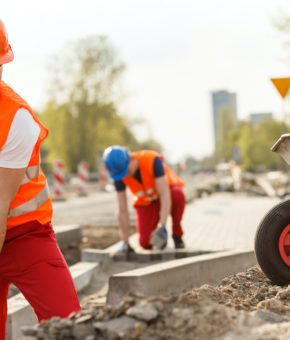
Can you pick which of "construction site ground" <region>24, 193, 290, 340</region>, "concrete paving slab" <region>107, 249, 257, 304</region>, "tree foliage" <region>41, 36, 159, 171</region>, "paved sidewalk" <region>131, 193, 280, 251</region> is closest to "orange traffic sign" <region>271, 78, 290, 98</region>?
"concrete paving slab" <region>107, 249, 257, 304</region>

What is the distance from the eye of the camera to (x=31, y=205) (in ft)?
9.52

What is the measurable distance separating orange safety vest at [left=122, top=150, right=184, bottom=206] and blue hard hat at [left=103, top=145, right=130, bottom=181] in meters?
0.26

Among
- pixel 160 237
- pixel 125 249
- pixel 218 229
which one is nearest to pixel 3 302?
pixel 160 237

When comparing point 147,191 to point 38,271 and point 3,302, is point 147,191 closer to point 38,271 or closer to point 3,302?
point 3,302

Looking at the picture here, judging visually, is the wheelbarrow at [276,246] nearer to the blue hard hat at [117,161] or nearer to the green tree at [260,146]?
the blue hard hat at [117,161]

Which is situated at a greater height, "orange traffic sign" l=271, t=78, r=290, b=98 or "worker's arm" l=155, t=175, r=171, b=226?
"orange traffic sign" l=271, t=78, r=290, b=98

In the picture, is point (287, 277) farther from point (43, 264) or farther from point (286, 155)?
point (43, 264)

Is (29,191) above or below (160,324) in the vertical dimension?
above

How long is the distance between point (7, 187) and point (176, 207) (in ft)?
16.7

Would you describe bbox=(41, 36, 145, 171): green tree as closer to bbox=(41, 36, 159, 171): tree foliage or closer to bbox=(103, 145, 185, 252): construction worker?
bbox=(41, 36, 159, 171): tree foliage

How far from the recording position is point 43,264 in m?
2.81

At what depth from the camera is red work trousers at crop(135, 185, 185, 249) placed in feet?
24.6

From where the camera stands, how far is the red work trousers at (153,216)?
296 inches

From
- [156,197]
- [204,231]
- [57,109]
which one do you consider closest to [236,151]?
[57,109]
